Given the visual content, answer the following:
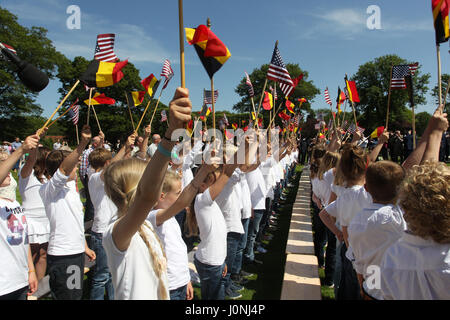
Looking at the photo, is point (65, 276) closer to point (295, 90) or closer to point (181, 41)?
point (181, 41)

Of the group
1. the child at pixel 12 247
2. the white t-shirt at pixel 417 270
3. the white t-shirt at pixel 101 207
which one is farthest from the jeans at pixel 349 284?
the child at pixel 12 247

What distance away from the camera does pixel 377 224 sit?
2.42 m

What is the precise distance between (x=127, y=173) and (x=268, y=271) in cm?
438

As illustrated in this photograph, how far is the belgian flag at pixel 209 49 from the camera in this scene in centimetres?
234

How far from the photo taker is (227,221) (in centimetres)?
411

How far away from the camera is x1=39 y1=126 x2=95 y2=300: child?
3.12 meters

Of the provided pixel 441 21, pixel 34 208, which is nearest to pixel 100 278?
pixel 34 208

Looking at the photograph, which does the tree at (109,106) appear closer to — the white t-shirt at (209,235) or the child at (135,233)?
the white t-shirt at (209,235)

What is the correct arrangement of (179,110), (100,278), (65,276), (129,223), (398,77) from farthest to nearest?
(398,77) < (100,278) < (65,276) < (129,223) < (179,110)

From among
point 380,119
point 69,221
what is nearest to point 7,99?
point 69,221

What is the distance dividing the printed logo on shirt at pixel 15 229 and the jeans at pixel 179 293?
1.32 meters

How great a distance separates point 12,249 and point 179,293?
1384mm

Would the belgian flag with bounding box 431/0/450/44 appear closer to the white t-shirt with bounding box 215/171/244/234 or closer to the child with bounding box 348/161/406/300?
the child with bounding box 348/161/406/300
